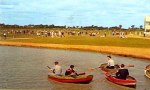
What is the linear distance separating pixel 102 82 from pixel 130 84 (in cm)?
487

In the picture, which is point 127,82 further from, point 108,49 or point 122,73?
point 108,49

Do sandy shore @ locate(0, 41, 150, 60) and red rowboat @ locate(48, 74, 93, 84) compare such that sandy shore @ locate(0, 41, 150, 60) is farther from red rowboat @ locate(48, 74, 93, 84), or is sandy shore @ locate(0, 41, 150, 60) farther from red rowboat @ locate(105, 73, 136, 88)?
red rowboat @ locate(48, 74, 93, 84)

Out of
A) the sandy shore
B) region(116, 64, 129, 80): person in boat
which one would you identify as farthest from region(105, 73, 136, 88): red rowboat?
the sandy shore

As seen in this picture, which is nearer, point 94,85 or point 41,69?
point 94,85

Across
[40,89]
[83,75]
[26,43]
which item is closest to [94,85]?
[83,75]

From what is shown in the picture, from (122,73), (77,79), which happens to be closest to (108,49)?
(77,79)

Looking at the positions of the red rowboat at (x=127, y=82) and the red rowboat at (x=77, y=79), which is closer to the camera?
the red rowboat at (x=127, y=82)

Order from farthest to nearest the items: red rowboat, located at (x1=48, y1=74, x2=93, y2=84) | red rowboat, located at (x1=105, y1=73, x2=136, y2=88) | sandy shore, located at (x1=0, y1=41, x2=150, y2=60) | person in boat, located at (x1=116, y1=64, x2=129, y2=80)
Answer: sandy shore, located at (x1=0, y1=41, x2=150, y2=60) < red rowboat, located at (x1=48, y1=74, x2=93, y2=84) < person in boat, located at (x1=116, y1=64, x2=129, y2=80) < red rowboat, located at (x1=105, y1=73, x2=136, y2=88)

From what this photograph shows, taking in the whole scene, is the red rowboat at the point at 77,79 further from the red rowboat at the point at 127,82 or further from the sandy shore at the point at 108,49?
the sandy shore at the point at 108,49

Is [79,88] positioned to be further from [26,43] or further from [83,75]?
[26,43]

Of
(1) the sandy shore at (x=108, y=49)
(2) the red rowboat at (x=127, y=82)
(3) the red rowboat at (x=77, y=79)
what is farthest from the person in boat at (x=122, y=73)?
(1) the sandy shore at (x=108, y=49)

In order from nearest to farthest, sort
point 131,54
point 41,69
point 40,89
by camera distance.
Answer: point 40,89
point 41,69
point 131,54

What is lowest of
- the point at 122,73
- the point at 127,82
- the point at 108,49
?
the point at 127,82

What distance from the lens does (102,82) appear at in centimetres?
3656
